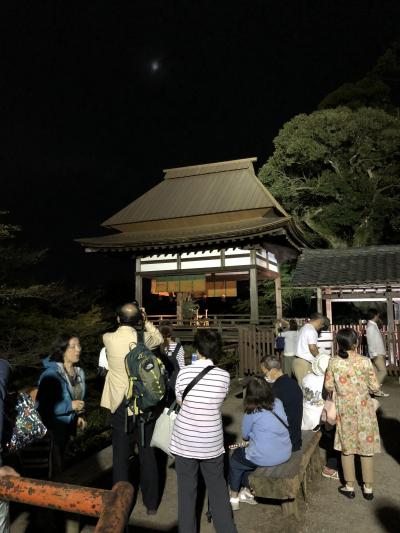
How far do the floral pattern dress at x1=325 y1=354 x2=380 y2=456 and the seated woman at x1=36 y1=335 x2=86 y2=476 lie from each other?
2.49 meters

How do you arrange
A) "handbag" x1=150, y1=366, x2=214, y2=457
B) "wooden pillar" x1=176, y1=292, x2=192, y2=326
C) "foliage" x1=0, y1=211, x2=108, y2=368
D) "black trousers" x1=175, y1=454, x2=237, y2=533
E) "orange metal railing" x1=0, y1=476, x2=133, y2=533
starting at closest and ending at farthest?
"orange metal railing" x1=0, y1=476, x2=133, y2=533
"black trousers" x1=175, y1=454, x2=237, y2=533
"handbag" x1=150, y1=366, x2=214, y2=457
"foliage" x1=0, y1=211, x2=108, y2=368
"wooden pillar" x1=176, y1=292, x2=192, y2=326

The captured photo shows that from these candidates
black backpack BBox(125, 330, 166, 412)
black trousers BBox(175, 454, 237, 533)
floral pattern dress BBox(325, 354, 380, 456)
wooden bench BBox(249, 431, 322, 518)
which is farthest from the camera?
floral pattern dress BBox(325, 354, 380, 456)

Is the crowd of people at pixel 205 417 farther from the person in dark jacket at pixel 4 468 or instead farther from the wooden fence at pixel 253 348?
→ the wooden fence at pixel 253 348

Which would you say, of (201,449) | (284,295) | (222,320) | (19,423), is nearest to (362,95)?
(284,295)

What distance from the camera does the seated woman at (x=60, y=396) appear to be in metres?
3.61

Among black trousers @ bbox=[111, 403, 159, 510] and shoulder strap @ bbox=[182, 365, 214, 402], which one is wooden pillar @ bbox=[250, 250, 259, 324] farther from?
shoulder strap @ bbox=[182, 365, 214, 402]

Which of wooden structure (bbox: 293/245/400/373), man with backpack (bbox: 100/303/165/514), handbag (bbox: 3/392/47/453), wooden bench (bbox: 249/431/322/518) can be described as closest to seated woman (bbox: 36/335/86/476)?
man with backpack (bbox: 100/303/165/514)

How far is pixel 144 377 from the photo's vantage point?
127 inches

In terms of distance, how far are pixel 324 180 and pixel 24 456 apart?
20.1 meters

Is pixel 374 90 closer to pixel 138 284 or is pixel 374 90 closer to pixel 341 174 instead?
pixel 341 174

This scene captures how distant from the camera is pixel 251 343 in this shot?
36.9ft

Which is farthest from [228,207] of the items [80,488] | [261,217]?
[80,488]

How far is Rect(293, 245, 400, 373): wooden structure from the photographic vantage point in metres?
12.1

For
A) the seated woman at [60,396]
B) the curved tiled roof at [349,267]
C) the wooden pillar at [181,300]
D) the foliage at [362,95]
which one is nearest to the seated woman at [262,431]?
the seated woman at [60,396]
